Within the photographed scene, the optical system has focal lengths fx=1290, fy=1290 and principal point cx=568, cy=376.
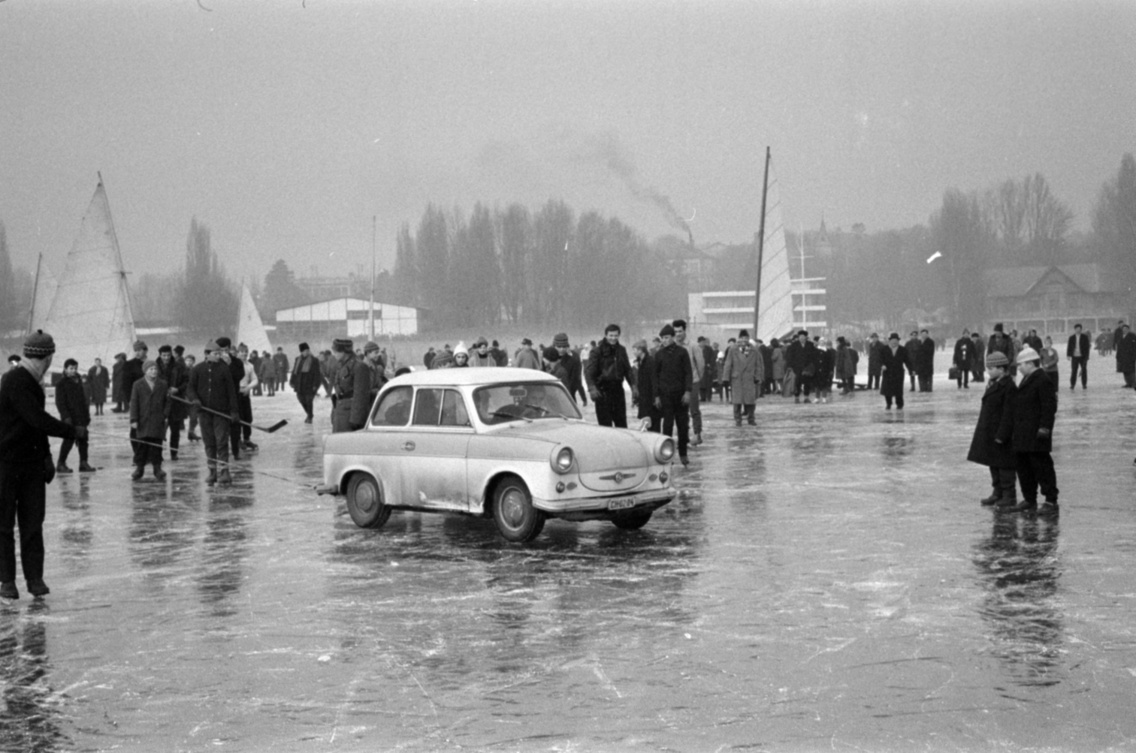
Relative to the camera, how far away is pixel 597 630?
7898 mm

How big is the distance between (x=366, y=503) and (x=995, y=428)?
6293mm

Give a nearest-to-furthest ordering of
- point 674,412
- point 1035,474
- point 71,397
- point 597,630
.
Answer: point 597,630, point 1035,474, point 674,412, point 71,397

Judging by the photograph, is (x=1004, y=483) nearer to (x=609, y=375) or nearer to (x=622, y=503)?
(x=622, y=503)

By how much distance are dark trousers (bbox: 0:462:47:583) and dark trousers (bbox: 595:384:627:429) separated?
8.85 m

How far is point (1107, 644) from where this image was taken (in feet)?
23.8

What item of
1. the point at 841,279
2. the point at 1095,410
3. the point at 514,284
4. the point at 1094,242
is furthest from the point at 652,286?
the point at 1095,410

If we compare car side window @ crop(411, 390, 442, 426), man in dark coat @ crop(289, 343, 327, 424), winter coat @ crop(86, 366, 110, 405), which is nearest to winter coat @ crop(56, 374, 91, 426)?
car side window @ crop(411, 390, 442, 426)

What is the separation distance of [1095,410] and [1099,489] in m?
14.3

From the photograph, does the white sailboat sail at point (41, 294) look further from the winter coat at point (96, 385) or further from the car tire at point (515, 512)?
the car tire at point (515, 512)

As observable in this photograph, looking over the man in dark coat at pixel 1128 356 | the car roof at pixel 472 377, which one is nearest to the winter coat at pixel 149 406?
the car roof at pixel 472 377

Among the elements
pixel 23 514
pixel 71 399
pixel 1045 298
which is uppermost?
pixel 1045 298

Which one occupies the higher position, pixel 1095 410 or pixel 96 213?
pixel 96 213

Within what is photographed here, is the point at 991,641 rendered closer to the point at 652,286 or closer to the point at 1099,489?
the point at 1099,489

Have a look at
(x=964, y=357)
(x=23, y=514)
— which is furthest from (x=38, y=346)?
(x=964, y=357)
